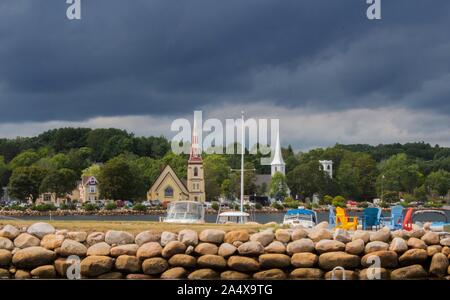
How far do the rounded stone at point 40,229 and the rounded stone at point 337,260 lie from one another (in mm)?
6913

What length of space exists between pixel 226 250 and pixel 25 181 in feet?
305

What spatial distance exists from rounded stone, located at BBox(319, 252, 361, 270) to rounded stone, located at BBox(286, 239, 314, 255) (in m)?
0.36

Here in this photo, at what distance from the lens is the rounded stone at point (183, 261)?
21.5 m

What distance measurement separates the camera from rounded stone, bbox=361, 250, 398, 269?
2202 centimetres

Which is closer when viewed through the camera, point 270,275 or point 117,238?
point 270,275

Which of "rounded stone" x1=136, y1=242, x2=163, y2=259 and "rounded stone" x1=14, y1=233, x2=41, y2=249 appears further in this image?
"rounded stone" x1=14, y1=233, x2=41, y2=249

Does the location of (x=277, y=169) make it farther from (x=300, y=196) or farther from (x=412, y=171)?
(x=412, y=171)

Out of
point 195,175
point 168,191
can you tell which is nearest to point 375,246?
point 195,175

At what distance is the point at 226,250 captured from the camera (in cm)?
2161

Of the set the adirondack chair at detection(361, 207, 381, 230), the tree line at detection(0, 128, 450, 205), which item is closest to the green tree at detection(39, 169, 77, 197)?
the tree line at detection(0, 128, 450, 205)

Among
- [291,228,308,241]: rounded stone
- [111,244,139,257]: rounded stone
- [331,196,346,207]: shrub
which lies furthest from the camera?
[331,196,346,207]: shrub

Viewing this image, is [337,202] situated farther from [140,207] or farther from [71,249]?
[71,249]

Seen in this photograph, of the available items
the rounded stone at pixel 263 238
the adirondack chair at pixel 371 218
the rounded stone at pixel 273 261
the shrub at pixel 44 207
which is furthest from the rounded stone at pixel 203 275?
the shrub at pixel 44 207

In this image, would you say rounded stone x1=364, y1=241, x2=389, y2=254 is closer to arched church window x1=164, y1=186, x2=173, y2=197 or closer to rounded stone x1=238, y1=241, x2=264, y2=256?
rounded stone x1=238, y1=241, x2=264, y2=256
